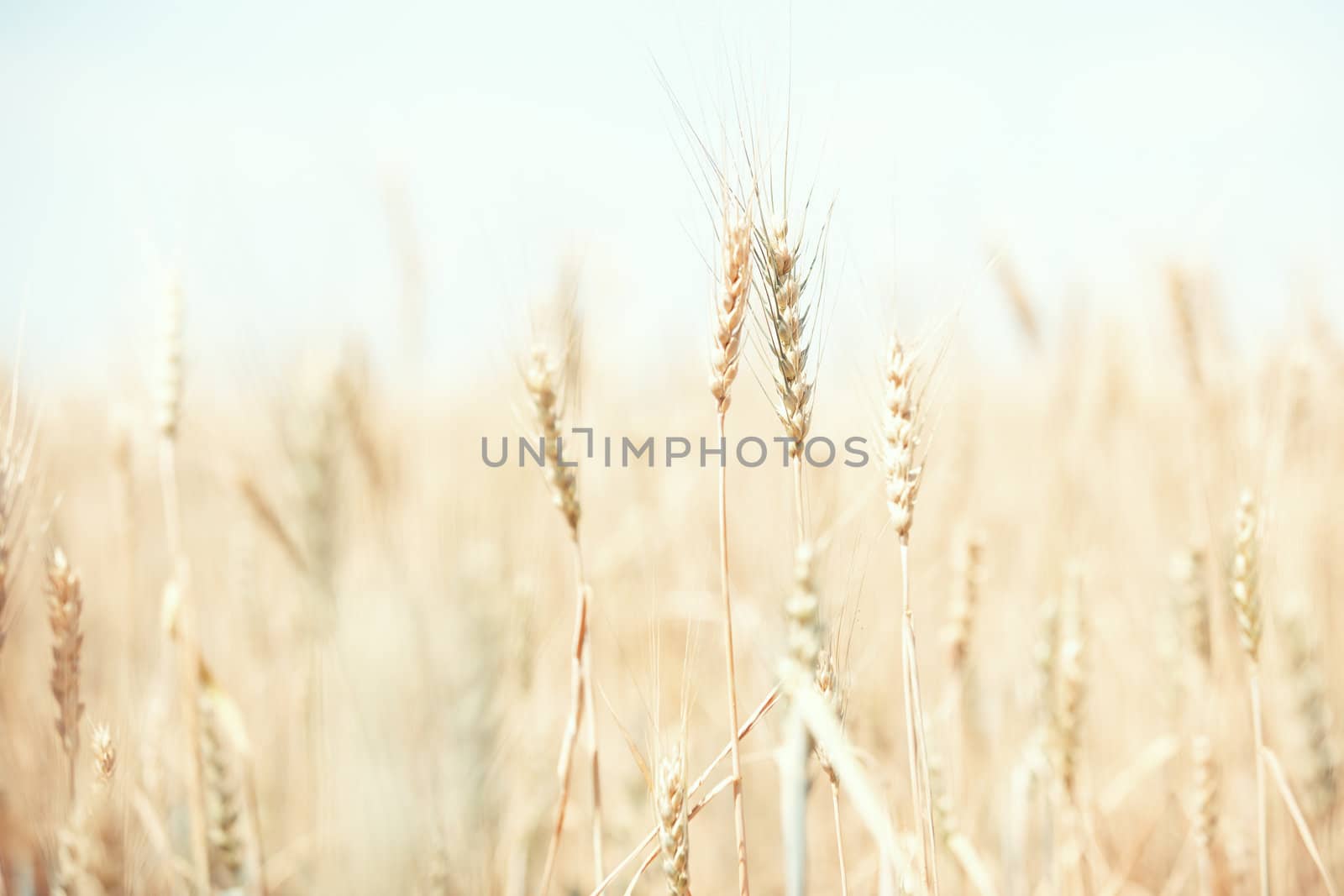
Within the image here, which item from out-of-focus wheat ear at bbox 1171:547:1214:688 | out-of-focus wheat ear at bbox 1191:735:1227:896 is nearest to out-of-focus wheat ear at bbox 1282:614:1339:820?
out-of-focus wheat ear at bbox 1171:547:1214:688

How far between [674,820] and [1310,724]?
1.66 meters

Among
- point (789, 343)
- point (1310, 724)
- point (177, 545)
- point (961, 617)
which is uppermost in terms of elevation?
Result: point (789, 343)

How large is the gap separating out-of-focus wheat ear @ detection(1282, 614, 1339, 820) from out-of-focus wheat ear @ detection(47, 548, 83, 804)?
91.3 inches

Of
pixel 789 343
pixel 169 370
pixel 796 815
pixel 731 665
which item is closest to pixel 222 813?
pixel 169 370

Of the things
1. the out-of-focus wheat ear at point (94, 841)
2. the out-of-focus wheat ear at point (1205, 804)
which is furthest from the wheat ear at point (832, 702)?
the out-of-focus wheat ear at point (94, 841)

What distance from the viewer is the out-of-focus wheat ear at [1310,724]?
162cm

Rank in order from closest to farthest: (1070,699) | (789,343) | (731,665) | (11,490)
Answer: (731,665)
(789,343)
(11,490)
(1070,699)

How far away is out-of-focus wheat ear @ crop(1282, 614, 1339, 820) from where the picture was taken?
162cm

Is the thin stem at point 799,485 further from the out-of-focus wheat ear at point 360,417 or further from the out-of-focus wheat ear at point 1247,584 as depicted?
the out-of-focus wheat ear at point 360,417

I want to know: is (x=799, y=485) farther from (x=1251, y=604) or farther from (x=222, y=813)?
(x=222, y=813)

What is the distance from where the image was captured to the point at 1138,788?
6.58 ft

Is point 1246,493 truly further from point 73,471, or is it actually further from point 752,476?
point 73,471

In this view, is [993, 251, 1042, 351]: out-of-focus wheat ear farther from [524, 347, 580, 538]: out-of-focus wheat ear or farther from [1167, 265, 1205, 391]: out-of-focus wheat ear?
[524, 347, 580, 538]: out-of-focus wheat ear

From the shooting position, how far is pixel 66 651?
3.26ft
